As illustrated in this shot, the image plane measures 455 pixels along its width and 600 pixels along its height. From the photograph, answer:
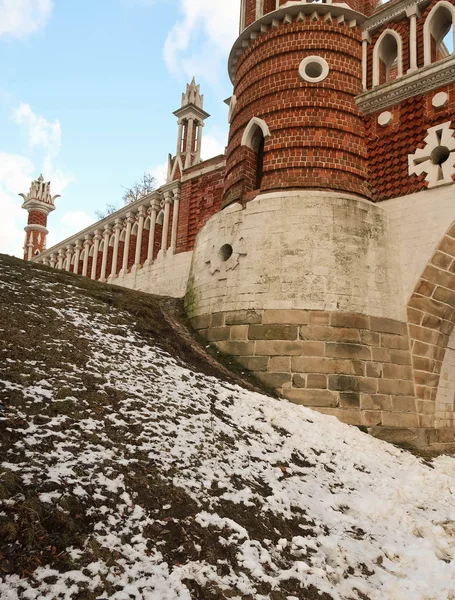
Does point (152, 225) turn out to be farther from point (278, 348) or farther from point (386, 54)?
point (278, 348)

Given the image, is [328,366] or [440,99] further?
[440,99]

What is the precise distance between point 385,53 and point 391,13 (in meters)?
0.79

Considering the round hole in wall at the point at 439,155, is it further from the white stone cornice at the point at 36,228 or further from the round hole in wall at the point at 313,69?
the white stone cornice at the point at 36,228

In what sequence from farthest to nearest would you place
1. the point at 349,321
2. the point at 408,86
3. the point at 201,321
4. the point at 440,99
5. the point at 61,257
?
the point at 61,257, the point at 201,321, the point at 408,86, the point at 440,99, the point at 349,321

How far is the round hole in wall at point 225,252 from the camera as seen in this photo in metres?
10.2

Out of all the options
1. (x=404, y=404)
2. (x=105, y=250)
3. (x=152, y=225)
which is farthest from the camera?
(x=105, y=250)

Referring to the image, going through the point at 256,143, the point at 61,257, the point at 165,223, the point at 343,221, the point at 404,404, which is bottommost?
the point at 404,404

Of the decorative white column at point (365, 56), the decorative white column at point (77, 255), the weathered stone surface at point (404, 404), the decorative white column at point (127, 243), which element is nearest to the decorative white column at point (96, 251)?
the decorative white column at point (77, 255)

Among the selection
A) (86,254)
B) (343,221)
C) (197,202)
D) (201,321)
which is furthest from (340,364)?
(86,254)

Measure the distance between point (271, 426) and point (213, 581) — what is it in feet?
10.9

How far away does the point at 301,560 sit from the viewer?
3.96 m

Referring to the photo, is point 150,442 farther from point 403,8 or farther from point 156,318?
point 403,8

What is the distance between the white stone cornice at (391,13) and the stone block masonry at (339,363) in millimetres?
6867

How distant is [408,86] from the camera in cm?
979
